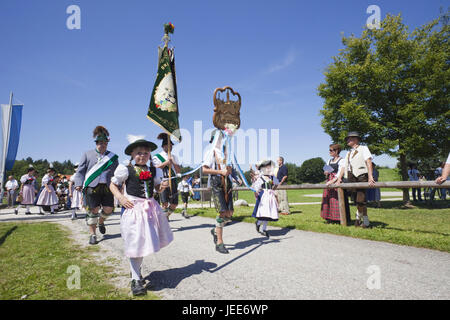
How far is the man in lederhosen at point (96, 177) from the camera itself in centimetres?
559

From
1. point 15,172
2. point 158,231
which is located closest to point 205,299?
point 158,231

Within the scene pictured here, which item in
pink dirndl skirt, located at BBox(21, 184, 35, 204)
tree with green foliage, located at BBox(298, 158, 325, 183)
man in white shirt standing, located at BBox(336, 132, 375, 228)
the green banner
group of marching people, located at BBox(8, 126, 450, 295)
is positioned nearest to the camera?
group of marching people, located at BBox(8, 126, 450, 295)

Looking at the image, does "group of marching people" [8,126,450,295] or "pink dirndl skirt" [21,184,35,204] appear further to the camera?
"pink dirndl skirt" [21,184,35,204]

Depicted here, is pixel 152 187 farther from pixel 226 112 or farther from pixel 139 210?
pixel 226 112

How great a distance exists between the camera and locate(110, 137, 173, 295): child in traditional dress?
2996mm

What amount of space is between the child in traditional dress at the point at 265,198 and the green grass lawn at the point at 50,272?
11.7 ft

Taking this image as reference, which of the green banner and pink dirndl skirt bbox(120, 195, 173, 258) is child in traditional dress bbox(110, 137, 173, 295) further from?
the green banner

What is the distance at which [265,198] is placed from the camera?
20.7 feet

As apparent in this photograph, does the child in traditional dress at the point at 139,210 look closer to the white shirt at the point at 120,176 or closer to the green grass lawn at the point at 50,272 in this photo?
the white shirt at the point at 120,176

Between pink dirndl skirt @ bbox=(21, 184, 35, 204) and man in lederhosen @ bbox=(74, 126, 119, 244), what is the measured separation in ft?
34.5

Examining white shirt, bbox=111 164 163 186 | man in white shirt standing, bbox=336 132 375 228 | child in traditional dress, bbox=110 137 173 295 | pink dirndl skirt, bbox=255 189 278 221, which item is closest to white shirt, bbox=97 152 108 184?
child in traditional dress, bbox=110 137 173 295

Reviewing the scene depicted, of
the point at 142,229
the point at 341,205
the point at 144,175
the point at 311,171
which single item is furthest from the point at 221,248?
the point at 311,171

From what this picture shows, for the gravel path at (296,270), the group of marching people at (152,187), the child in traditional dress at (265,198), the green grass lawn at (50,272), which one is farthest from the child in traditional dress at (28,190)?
the child in traditional dress at (265,198)
